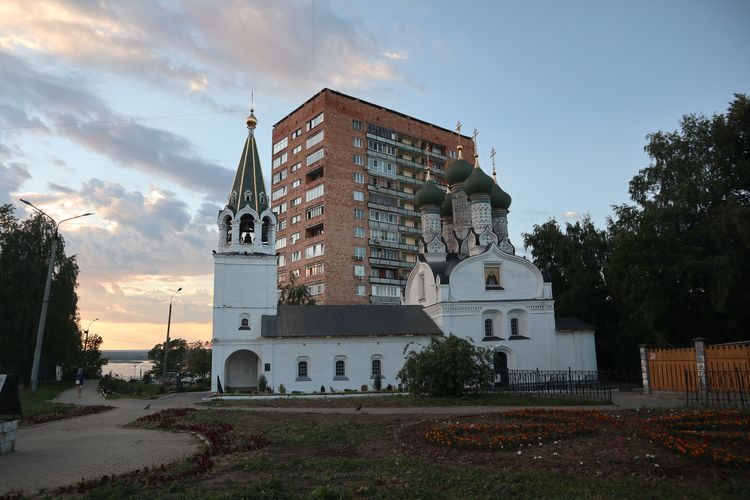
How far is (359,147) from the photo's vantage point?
54938 mm

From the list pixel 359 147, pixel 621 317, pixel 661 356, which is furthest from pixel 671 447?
pixel 359 147

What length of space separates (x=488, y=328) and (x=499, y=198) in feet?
34.2

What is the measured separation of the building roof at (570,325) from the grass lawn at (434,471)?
2185 cm

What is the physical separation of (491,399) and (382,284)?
113 feet

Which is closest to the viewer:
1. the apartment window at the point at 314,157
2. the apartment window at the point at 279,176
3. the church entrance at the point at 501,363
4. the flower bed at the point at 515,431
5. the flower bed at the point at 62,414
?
the flower bed at the point at 515,431

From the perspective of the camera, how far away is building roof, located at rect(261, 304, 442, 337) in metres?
28.5

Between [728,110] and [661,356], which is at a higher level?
[728,110]

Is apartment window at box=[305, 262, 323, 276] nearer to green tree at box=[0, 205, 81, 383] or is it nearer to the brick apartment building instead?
the brick apartment building

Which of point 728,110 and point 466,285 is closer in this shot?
point 728,110

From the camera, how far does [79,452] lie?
10109mm

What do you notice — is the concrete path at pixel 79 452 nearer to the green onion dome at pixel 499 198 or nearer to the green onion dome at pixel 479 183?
the green onion dome at pixel 479 183

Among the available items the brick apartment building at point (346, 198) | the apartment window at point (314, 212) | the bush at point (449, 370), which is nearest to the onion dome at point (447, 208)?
the brick apartment building at point (346, 198)

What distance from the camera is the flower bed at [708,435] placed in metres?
7.96

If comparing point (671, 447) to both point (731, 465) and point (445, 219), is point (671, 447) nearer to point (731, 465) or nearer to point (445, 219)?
point (731, 465)
